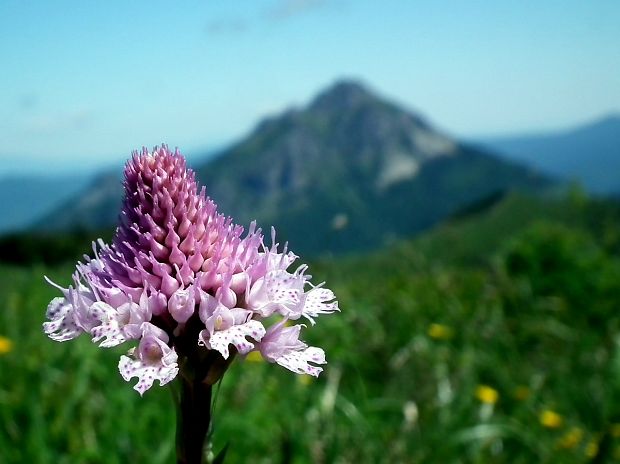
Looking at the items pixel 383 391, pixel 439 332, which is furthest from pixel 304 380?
pixel 439 332

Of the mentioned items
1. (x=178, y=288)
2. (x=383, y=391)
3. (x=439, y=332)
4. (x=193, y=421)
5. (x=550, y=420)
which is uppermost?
(x=178, y=288)

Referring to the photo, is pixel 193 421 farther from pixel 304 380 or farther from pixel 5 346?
pixel 5 346

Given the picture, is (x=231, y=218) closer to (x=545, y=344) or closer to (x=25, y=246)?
(x=545, y=344)

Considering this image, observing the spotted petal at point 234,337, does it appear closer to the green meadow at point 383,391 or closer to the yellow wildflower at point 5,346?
the green meadow at point 383,391

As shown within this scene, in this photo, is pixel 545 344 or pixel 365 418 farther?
pixel 545 344

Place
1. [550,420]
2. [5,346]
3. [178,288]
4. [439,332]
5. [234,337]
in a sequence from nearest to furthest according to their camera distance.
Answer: [234,337] < [178,288] < [550,420] < [5,346] < [439,332]

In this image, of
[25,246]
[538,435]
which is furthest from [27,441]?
[25,246]

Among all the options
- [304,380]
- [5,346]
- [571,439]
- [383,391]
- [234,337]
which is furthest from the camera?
[383,391]

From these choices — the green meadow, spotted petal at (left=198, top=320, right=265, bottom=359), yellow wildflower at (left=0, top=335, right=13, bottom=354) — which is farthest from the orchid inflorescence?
yellow wildflower at (left=0, top=335, right=13, bottom=354)
